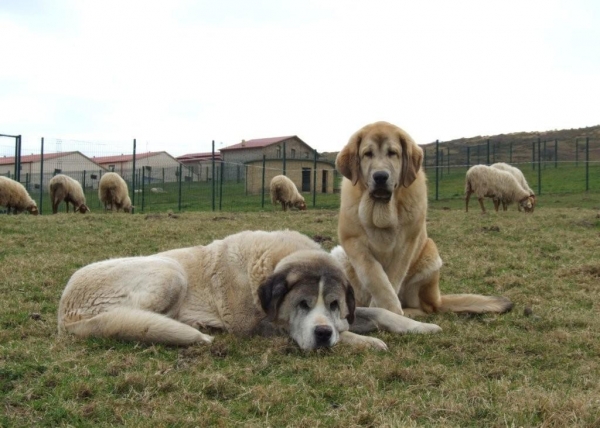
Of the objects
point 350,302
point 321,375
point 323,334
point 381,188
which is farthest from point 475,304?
point 321,375

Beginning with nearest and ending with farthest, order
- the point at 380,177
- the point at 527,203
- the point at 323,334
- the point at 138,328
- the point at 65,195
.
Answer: the point at 323,334
the point at 138,328
the point at 380,177
the point at 527,203
the point at 65,195

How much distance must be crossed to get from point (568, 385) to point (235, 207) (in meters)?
23.5

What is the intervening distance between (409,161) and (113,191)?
822 inches

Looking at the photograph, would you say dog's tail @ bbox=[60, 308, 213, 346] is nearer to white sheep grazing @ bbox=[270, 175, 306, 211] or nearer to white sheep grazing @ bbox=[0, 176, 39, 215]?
white sheep grazing @ bbox=[0, 176, 39, 215]

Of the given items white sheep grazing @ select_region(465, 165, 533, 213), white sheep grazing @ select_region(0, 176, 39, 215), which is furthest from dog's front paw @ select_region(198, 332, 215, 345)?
white sheep grazing @ select_region(0, 176, 39, 215)

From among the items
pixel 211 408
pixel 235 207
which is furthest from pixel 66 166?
pixel 211 408

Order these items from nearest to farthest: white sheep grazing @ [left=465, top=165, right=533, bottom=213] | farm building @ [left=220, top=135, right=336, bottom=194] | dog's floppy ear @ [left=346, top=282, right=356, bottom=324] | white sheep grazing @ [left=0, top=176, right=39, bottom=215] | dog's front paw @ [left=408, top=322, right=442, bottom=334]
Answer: dog's floppy ear @ [left=346, top=282, right=356, bottom=324], dog's front paw @ [left=408, top=322, right=442, bottom=334], white sheep grazing @ [left=0, top=176, right=39, bottom=215], white sheep grazing @ [left=465, top=165, right=533, bottom=213], farm building @ [left=220, top=135, right=336, bottom=194]

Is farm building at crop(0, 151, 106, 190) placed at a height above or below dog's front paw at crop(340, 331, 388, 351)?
above

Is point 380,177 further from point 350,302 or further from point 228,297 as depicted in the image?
point 228,297

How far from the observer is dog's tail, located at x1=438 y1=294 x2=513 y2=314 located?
5695mm

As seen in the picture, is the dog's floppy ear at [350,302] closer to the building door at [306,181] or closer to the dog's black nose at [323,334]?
the dog's black nose at [323,334]

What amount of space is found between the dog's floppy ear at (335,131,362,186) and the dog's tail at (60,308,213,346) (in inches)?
85.6

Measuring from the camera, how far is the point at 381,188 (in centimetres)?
541

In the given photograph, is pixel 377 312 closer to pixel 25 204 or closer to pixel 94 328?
pixel 94 328
